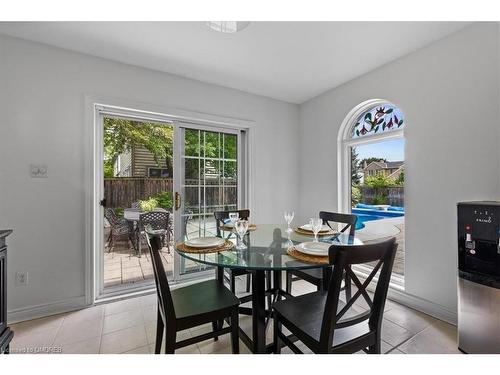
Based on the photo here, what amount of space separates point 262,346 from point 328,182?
2.29 m

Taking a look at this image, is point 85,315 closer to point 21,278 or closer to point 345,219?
point 21,278

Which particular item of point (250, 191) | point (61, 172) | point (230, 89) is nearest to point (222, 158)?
point (250, 191)

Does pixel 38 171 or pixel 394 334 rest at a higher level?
pixel 38 171

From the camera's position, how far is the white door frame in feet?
7.63

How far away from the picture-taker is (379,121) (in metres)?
2.80

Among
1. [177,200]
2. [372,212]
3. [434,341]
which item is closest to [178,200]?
[177,200]

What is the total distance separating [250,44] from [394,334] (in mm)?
2722

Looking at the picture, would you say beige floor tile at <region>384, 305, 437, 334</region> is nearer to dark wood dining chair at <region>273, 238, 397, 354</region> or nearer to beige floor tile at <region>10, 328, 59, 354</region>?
dark wood dining chair at <region>273, 238, 397, 354</region>

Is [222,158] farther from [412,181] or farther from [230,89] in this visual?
[412,181]

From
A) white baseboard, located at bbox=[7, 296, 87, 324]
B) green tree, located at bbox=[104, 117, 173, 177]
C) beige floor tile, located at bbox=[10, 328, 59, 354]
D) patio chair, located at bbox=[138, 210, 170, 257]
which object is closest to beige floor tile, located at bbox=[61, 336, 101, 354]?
beige floor tile, located at bbox=[10, 328, 59, 354]

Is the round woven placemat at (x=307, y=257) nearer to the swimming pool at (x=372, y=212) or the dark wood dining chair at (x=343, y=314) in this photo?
the dark wood dining chair at (x=343, y=314)

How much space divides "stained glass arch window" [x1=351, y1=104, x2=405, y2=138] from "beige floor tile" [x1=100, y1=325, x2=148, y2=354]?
3057 millimetres

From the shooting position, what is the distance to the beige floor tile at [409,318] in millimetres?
2010
